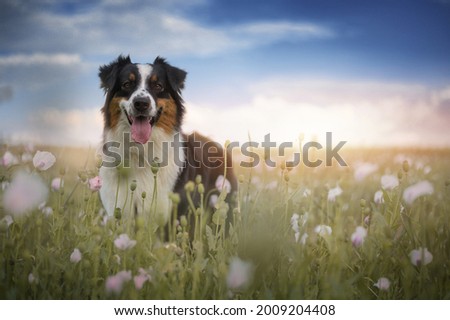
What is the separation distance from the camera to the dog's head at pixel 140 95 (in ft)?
8.87

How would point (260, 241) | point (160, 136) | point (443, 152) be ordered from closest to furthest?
point (260, 241) < point (443, 152) < point (160, 136)

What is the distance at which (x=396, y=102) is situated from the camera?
2541mm

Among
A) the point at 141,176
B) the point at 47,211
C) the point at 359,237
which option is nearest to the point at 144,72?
the point at 141,176

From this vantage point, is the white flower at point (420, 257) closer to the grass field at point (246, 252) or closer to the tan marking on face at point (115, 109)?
the grass field at point (246, 252)

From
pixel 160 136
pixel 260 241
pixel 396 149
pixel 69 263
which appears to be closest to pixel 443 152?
pixel 396 149

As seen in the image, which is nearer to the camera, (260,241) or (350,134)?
(260,241)

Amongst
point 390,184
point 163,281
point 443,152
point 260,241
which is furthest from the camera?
point 443,152

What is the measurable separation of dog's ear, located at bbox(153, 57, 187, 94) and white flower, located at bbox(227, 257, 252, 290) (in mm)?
983

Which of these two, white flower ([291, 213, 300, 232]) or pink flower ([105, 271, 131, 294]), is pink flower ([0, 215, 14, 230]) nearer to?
pink flower ([105, 271, 131, 294])

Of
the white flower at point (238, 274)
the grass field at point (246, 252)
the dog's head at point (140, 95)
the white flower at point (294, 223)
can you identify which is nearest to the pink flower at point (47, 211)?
the grass field at point (246, 252)

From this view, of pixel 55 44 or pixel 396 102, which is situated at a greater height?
pixel 55 44

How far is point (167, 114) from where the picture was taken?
288 cm

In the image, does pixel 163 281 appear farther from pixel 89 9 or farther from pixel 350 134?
pixel 89 9
